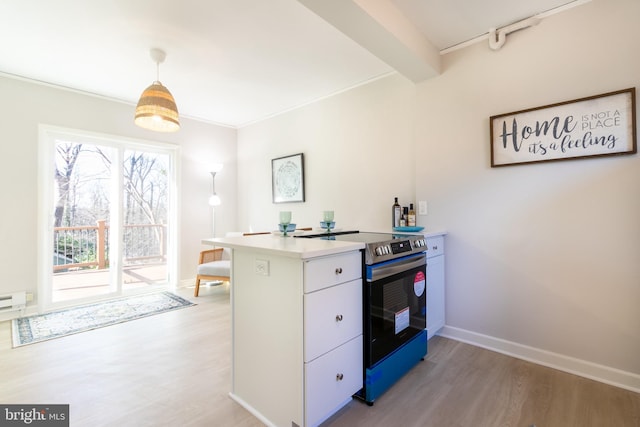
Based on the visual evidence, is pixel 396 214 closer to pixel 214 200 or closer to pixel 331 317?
pixel 331 317

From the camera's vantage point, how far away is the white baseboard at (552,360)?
5.88 feet

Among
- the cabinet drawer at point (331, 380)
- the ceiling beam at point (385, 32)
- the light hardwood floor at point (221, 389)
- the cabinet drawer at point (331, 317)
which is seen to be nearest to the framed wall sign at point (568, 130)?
the ceiling beam at point (385, 32)

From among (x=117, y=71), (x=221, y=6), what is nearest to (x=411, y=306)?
(x=221, y=6)

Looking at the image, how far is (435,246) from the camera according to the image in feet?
7.81

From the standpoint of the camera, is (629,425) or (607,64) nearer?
(629,425)

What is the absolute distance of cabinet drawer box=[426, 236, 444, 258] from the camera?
228cm

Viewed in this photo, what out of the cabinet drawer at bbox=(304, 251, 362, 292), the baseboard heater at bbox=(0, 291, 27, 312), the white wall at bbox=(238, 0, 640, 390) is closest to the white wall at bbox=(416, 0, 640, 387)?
the white wall at bbox=(238, 0, 640, 390)

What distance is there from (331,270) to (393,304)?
61 centimetres

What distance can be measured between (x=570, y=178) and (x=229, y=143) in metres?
4.38

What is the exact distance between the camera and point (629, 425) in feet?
4.78

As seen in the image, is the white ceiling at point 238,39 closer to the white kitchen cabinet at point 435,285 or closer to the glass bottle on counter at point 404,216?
the glass bottle on counter at point 404,216

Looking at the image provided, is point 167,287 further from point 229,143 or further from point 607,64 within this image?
point 607,64

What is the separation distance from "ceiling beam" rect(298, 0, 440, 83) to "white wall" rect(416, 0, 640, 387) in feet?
0.84

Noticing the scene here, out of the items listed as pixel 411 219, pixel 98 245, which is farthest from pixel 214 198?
pixel 411 219
